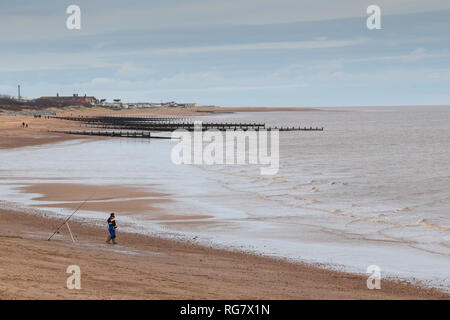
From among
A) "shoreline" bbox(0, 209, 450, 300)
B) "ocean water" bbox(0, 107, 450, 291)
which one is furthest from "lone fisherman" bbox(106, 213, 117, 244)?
"ocean water" bbox(0, 107, 450, 291)

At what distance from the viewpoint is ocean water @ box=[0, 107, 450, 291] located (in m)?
20.4

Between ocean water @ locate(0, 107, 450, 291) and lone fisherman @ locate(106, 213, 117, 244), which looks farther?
ocean water @ locate(0, 107, 450, 291)

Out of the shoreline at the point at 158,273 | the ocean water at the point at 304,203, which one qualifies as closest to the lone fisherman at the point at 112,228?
the shoreline at the point at 158,273

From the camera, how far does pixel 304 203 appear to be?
3125cm

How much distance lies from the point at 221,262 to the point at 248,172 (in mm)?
28965

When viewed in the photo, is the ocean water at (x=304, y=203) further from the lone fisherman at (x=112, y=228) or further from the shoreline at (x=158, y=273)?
the lone fisherman at (x=112, y=228)

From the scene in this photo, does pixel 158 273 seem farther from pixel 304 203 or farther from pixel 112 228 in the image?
pixel 304 203

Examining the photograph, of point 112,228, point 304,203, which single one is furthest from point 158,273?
point 304,203

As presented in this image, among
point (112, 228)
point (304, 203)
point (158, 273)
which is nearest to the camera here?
point (158, 273)

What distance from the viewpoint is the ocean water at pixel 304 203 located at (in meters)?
20.4

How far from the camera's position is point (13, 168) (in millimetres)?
46562

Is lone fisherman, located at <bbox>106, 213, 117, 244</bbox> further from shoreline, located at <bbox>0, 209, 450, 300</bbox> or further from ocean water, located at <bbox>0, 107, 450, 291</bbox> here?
ocean water, located at <bbox>0, 107, 450, 291</bbox>

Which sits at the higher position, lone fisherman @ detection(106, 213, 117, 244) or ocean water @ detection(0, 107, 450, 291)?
lone fisherman @ detection(106, 213, 117, 244)
